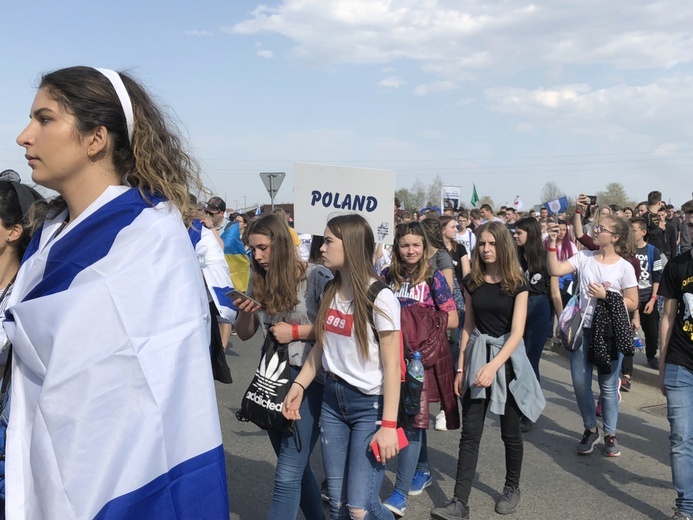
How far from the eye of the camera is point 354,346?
11.5 feet

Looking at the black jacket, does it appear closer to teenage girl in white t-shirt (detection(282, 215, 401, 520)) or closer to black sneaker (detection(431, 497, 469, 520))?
black sneaker (detection(431, 497, 469, 520))

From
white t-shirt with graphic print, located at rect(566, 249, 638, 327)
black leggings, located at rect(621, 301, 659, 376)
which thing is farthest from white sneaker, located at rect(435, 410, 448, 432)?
black leggings, located at rect(621, 301, 659, 376)

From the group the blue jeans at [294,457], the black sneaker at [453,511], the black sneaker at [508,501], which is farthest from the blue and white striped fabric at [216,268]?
the black sneaker at [508,501]

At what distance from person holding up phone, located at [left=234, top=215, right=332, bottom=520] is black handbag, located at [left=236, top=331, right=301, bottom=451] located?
51mm

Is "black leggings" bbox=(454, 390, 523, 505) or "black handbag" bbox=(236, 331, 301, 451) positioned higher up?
"black handbag" bbox=(236, 331, 301, 451)

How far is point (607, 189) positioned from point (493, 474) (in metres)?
71.9

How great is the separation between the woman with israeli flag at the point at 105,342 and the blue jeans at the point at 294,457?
1877 millimetres

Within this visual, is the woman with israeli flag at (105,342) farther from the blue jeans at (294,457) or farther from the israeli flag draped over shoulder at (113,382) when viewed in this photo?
the blue jeans at (294,457)

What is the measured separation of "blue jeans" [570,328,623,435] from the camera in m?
5.93

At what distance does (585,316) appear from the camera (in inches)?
240

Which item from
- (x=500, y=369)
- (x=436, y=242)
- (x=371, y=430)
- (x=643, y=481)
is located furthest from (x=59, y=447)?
(x=643, y=481)

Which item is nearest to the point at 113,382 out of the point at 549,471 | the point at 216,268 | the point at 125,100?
the point at 125,100

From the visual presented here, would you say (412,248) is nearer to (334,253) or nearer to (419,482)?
(334,253)

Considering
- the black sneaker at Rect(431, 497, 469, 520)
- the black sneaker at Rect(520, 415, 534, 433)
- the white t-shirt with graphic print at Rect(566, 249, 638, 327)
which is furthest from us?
the black sneaker at Rect(520, 415, 534, 433)
